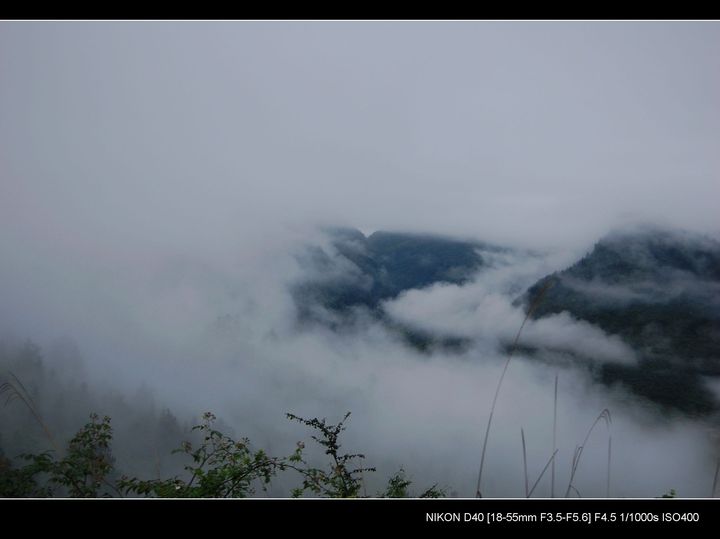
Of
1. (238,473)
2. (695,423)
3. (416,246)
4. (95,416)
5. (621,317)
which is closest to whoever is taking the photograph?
(238,473)

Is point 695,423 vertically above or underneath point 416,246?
underneath

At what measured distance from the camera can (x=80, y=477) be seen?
7.46 ft

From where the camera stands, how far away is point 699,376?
10.8 feet
